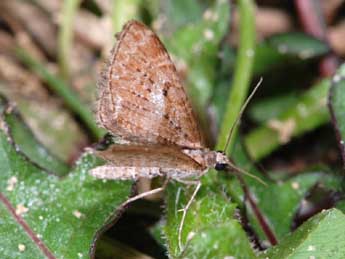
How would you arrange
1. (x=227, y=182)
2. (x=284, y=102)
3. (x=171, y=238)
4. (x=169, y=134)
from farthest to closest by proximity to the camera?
(x=284, y=102) < (x=227, y=182) < (x=169, y=134) < (x=171, y=238)

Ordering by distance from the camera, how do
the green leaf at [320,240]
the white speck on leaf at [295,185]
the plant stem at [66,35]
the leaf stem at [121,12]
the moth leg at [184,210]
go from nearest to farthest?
the green leaf at [320,240]
the moth leg at [184,210]
the white speck on leaf at [295,185]
the leaf stem at [121,12]
the plant stem at [66,35]

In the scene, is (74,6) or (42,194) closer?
(42,194)

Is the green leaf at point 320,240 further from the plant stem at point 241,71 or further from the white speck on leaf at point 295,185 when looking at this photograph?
the plant stem at point 241,71

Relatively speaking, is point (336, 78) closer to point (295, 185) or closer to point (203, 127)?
point (295, 185)

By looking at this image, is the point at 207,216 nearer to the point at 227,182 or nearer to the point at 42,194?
the point at 227,182

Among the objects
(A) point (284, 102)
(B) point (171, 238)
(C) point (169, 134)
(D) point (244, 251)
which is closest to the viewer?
(D) point (244, 251)

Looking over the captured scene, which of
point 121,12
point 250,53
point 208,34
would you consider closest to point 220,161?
point 250,53

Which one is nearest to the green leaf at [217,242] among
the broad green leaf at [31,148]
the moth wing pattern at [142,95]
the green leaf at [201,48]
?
the moth wing pattern at [142,95]

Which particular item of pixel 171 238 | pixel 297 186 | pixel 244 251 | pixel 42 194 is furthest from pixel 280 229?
pixel 42 194
